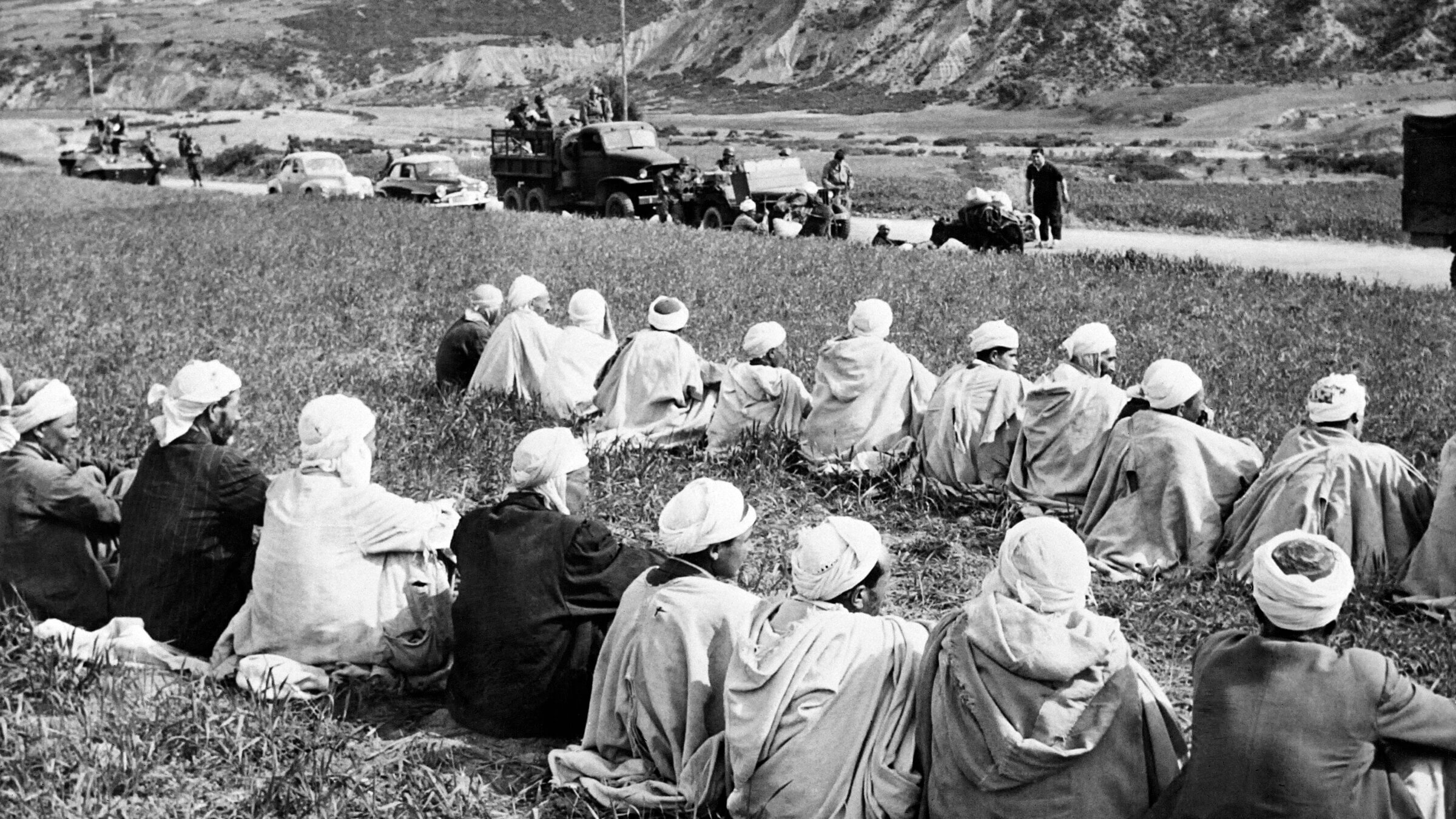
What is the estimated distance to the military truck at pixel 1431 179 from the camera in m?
16.3

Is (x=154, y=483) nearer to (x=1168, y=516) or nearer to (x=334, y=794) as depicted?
(x=334, y=794)

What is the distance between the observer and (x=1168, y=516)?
23.0 feet

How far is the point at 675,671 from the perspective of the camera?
15.8 ft

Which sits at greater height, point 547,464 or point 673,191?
point 547,464

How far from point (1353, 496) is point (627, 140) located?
73.1ft

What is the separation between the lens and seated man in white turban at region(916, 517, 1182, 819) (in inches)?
157

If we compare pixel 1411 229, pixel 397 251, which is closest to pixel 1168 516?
pixel 1411 229

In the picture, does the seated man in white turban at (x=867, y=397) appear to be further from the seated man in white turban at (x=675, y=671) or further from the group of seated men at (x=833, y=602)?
the seated man in white turban at (x=675, y=671)

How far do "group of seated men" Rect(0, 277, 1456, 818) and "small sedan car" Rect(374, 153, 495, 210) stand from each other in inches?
897

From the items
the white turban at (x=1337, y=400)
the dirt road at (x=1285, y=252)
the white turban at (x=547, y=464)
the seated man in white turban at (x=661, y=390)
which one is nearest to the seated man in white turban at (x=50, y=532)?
the white turban at (x=547, y=464)

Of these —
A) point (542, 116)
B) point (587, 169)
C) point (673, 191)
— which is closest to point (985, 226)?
point (673, 191)

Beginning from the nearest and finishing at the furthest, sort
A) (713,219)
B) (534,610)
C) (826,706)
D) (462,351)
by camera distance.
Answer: (826,706)
(534,610)
(462,351)
(713,219)

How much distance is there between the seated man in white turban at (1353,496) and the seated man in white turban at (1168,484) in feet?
1.46

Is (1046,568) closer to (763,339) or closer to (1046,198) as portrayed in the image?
(763,339)
